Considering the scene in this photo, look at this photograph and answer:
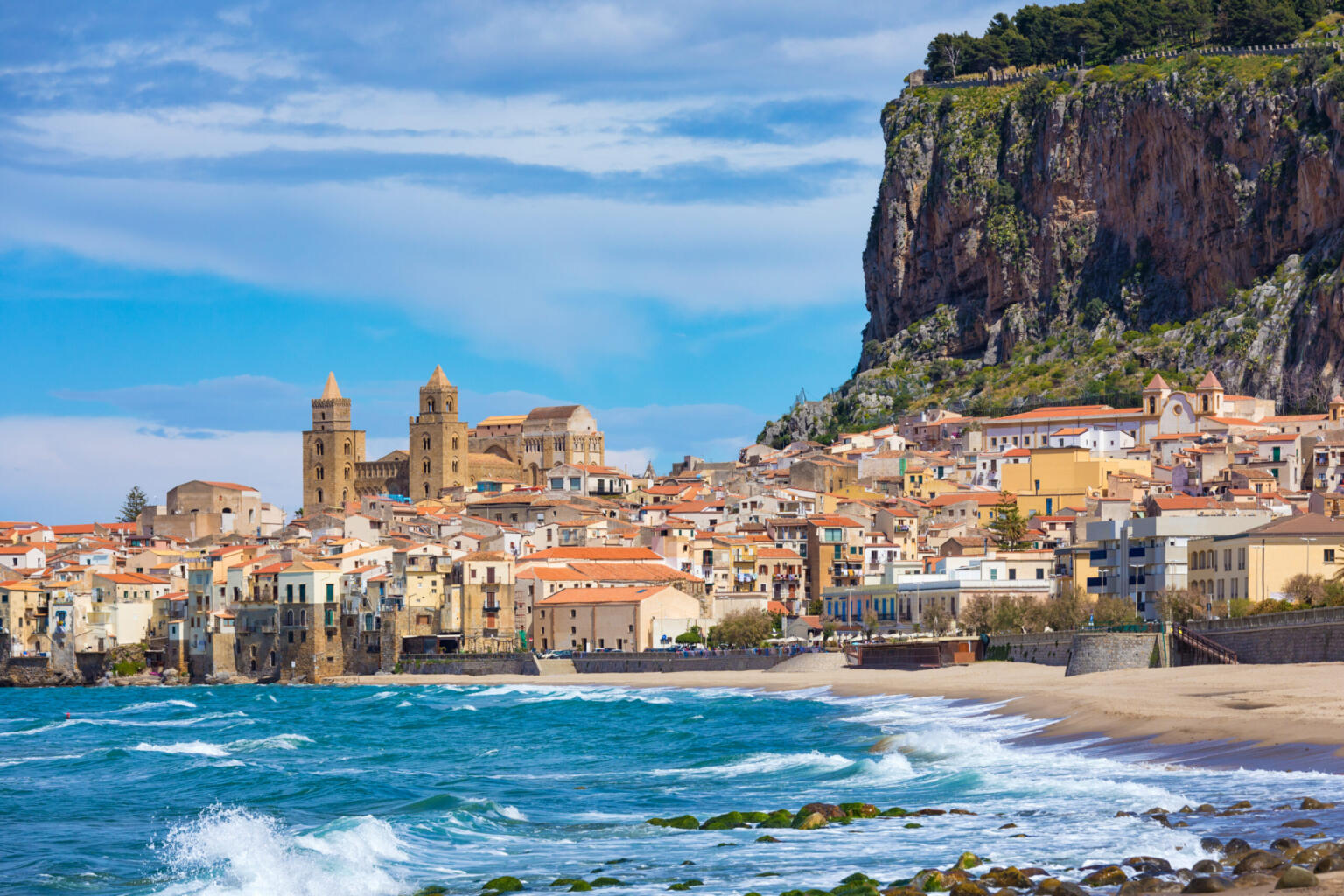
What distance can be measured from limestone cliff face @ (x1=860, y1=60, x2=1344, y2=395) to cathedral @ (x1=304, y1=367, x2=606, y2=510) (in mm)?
30135

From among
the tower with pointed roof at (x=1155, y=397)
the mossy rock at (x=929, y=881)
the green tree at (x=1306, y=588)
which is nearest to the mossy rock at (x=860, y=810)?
the mossy rock at (x=929, y=881)

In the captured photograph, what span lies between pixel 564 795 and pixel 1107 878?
1850cm

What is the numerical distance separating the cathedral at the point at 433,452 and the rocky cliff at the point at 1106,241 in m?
20.3

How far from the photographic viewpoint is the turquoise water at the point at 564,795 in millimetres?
29172

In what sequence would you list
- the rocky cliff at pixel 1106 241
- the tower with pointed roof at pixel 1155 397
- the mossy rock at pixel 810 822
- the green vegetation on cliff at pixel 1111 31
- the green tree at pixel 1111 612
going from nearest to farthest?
the mossy rock at pixel 810 822
the green tree at pixel 1111 612
the tower with pointed roof at pixel 1155 397
the rocky cliff at pixel 1106 241
the green vegetation on cliff at pixel 1111 31

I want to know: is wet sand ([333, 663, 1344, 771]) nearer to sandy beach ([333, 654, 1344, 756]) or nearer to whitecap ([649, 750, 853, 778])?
sandy beach ([333, 654, 1344, 756])

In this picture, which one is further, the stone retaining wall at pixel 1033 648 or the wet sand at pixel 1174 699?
the stone retaining wall at pixel 1033 648

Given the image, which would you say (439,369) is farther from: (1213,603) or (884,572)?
(1213,603)

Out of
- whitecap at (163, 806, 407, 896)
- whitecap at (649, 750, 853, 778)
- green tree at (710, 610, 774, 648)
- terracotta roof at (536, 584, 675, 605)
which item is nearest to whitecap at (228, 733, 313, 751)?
whitecap at (649, 750, 853, 778)

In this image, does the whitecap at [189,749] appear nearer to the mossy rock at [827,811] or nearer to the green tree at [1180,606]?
the mossy rock at [827,811]

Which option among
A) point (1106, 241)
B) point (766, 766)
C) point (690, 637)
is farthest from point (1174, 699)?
point (1106, 241)

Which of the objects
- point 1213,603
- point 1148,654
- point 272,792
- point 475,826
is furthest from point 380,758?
point 1213,603

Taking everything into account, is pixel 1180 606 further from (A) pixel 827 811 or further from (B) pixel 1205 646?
(A) pixel 827 811

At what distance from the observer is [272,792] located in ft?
142
